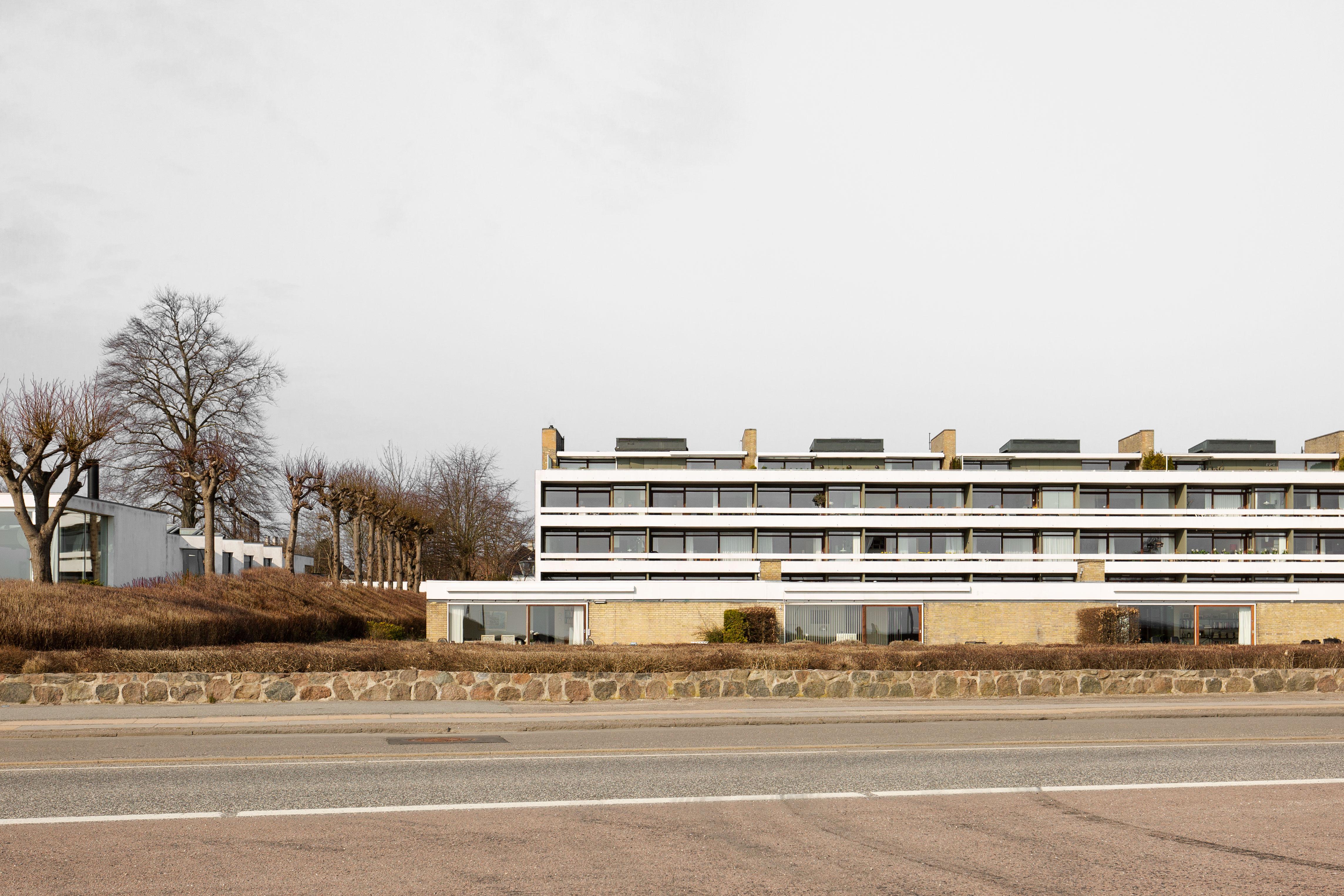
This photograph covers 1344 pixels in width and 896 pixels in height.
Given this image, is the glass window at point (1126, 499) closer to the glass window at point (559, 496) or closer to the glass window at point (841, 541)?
the glass window at point (841, 541)

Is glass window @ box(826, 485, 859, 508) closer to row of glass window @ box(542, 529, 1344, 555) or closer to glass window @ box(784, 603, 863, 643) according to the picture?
row of glass window @ box(542, 529, 1344, 555)

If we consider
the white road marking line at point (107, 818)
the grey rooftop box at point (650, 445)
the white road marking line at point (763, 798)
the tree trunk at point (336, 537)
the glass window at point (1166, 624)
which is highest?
the grey rooftop box at point (650, 445)

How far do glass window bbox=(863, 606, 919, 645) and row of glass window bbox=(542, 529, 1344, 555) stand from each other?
19.1m

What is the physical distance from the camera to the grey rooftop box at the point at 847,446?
78.1m

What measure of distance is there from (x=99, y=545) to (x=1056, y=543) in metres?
57.9

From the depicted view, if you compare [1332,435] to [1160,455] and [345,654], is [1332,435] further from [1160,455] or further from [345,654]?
[345,654]

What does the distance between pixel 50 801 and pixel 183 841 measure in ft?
9.05

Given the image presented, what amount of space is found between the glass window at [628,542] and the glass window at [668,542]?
28.7 inches

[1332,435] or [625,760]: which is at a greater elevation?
[1332,435]

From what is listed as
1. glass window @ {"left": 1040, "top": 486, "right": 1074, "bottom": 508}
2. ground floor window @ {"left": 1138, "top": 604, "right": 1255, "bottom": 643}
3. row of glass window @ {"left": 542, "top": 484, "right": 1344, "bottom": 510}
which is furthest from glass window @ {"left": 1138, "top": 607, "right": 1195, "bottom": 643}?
glass window @ {"left": 1040, "top": 486, "right": 1074, "bottom": 508}

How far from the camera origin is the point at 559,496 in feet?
241

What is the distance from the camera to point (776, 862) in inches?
336

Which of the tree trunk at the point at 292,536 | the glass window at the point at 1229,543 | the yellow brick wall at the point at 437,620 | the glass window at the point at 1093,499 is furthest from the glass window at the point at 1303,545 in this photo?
the tree trunk at the point at 292,536

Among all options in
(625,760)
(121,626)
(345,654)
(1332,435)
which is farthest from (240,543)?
(1332,435)
